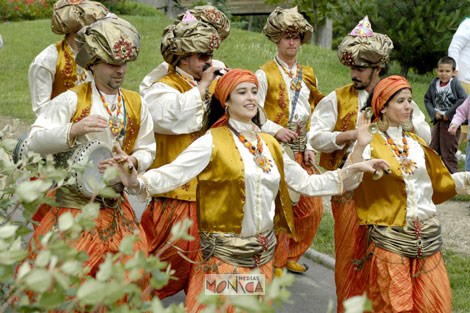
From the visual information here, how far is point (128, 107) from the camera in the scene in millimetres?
5078

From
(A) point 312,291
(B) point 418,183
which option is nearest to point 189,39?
(B) point 418,183

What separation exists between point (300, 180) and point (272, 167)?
0.77 ft

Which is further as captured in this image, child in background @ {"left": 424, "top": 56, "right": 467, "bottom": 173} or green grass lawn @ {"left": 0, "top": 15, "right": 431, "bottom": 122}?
green grass lawn @ {"left": 0, "top": 15, "right": 431, "bottom": 122}

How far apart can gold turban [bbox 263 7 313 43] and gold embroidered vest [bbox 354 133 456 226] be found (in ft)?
6.01

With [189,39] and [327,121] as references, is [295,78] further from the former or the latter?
[189,39]

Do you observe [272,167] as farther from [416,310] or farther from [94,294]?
[94,294]

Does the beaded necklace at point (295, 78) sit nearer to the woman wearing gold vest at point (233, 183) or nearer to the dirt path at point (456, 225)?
the woman wearing gold vest at point (233, 183)

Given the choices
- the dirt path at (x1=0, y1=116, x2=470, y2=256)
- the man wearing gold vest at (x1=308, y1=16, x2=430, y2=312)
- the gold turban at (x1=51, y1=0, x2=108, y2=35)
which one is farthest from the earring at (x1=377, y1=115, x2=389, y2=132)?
the dirt path at (x1=0, y1=116, x2=470, y2=256)

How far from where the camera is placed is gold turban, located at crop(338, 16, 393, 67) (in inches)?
246

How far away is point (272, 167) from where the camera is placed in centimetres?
495

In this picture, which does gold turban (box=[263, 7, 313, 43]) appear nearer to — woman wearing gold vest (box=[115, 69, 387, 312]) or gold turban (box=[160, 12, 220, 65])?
gold turban (box=[160, 12, 220, 65])

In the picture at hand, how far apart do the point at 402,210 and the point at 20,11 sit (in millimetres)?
23269

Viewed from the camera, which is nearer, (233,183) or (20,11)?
(233,183)

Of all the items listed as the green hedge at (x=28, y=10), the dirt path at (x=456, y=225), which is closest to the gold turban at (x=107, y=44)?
the dirt path at (x=456, y=225)
